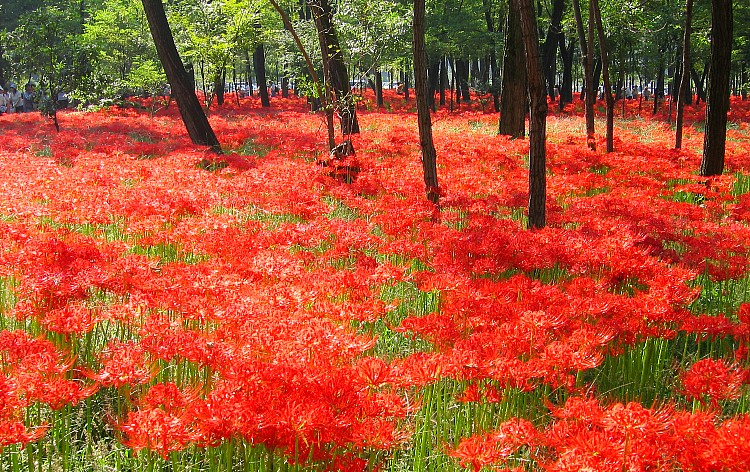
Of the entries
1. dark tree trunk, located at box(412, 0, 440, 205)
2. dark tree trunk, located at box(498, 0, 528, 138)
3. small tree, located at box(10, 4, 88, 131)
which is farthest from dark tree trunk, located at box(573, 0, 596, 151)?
small tree, located at box(10, 4, 88, 131)

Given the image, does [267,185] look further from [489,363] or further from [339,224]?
[489,363]

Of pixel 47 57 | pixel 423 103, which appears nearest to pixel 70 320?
pixel 423 103

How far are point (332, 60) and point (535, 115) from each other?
658cm

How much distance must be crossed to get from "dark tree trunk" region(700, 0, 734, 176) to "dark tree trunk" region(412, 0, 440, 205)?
4.70 m

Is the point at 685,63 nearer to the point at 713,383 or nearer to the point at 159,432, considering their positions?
the point at 713,383

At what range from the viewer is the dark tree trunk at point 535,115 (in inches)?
239

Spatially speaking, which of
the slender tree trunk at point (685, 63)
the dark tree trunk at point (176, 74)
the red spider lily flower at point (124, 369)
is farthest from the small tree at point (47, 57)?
the red spider lily flower at point (124, 369)

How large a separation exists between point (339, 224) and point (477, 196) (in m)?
3.50

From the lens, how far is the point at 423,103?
25.4ft

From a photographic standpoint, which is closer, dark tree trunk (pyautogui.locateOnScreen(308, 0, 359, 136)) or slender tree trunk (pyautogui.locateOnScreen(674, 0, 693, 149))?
dark tree trunk (pyautogui.locateOnScreen(308, 0, 359, 136))

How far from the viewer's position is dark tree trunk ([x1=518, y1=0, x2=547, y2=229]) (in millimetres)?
6066

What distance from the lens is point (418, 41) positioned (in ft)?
24.3

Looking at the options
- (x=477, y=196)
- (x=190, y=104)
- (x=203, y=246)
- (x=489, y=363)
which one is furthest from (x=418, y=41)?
(x=190, y=104)

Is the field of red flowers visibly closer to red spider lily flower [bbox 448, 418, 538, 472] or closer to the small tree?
red spider lily flower [bbox 448, 418, 538, 472]
